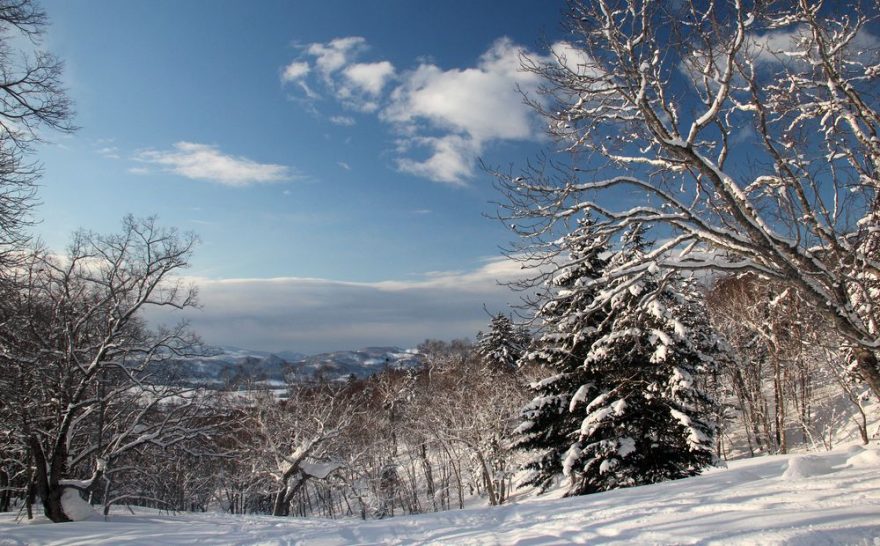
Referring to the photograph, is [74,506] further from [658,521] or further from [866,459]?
[866,459]

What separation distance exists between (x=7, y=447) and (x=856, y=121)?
20.9 metres

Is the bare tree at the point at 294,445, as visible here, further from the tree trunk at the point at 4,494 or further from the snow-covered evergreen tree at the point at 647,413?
the snow-covered evergreen tree at the point at 647,413

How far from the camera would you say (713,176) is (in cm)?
488

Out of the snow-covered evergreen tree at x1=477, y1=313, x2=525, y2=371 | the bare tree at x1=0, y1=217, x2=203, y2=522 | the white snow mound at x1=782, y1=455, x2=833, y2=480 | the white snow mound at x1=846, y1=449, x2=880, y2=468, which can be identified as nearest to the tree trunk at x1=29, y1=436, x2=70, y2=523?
the bare tree at x1=0, y1=217, x2=203, y2=522

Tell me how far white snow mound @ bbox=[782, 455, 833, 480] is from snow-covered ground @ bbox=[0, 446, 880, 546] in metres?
0.02

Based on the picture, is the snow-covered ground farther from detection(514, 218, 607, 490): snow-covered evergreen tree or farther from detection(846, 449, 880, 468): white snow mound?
detection(514, 218, 607, 490): snow-covered evergreen tree

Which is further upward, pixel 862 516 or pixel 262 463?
pixel 862 516

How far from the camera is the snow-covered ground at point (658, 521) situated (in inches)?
198

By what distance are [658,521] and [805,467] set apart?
339cm

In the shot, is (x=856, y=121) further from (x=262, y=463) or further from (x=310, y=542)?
(x=262, y=463)

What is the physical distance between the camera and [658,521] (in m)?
5.93

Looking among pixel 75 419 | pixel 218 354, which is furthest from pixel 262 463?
pixel 75 419

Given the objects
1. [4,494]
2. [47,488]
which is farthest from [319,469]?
[4,494]

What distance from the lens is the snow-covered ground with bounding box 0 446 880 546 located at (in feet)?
16.5
